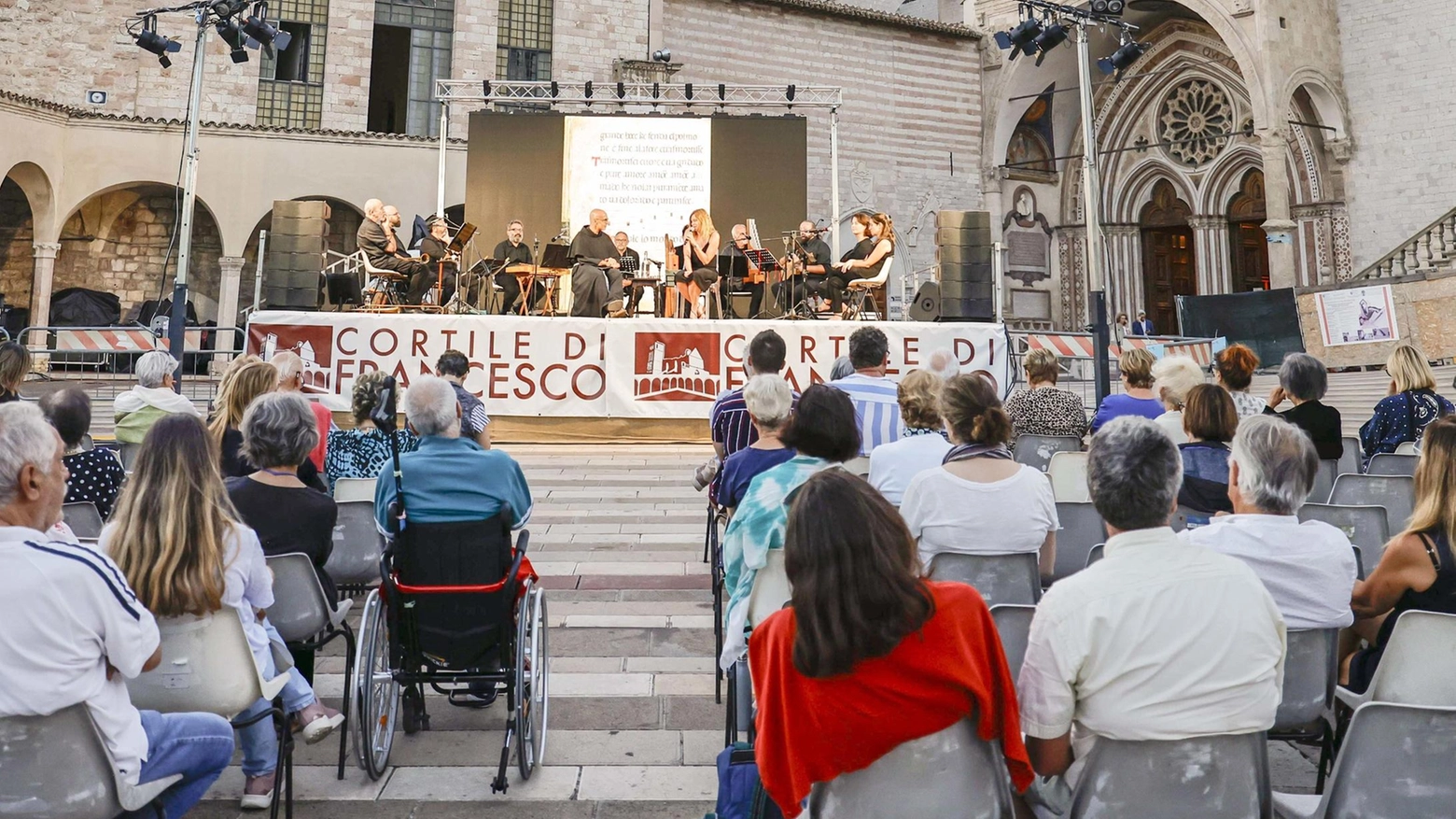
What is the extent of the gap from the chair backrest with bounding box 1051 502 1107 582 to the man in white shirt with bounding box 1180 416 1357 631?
137cm

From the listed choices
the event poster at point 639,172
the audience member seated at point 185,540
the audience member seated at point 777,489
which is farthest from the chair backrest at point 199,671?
the event poster at point 639,172

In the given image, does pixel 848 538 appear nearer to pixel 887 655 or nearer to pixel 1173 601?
pixel 887 655

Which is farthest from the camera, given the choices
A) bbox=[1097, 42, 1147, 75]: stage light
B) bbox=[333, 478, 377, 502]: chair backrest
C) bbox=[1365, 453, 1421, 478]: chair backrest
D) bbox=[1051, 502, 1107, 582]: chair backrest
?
bbox=[1097, 42, 1147, 75]: stage light

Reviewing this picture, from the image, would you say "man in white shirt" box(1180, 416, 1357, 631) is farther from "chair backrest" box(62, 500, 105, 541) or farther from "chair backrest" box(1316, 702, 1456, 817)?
"chair backrest" box(62, 500, 105, 541)

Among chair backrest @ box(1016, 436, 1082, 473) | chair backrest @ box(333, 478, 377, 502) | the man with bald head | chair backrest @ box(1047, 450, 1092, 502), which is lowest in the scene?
chair backrest @ box(333, 478, 377, 502)

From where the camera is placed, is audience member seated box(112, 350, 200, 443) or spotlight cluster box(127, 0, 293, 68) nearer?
audience member seated box(112, 350, 200, 443)

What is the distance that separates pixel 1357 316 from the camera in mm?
14625

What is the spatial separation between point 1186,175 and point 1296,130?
8.03ft

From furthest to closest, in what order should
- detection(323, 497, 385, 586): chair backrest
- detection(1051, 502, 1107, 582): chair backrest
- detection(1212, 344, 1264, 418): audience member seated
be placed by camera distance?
detection(1212, 344, 1264, 418): audience member seated < detection(323, 497, 385, 586): chair backrest < detection(1051, 502, 1107, 582): chair backrest

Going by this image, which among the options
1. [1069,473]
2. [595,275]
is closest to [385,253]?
[595,275]

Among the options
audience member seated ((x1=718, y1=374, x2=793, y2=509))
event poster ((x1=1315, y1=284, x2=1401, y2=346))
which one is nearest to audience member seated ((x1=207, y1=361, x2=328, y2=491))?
audience member seated ((x1=718, y1=374, x2=793, y2=509))

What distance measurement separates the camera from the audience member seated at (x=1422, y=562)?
97.6 inches

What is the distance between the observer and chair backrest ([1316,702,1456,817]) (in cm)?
184

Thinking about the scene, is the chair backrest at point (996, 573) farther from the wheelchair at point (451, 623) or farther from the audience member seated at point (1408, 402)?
the audience member seated at point (1408, 402)
